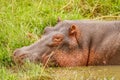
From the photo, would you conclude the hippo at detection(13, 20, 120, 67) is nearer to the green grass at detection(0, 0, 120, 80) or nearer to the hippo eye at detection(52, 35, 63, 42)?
the hippo eye at detection(52, 35, 63, 42)

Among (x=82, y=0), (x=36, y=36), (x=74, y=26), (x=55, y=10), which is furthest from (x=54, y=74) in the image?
(x=82, y=0)

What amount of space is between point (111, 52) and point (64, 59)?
669 mm

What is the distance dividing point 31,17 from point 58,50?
1666 millimetres

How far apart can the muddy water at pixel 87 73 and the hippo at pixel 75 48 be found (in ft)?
0.75

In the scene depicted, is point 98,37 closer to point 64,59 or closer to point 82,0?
point 64,59

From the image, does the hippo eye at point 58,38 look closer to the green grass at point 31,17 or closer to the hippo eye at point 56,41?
the hippo eye at point 56,41

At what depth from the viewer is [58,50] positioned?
7426mm

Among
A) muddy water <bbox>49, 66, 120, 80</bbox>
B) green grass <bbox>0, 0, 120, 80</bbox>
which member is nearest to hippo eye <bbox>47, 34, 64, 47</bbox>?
muddy water <bbox>49, 66, 120, 80</bbox>

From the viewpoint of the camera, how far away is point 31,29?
862 centimetres

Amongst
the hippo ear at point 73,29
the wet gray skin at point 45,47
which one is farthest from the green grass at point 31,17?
the hippo ear at point 73,29

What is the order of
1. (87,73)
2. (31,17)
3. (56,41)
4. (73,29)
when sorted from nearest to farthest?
(87,73)
(56,41)
(73,29)
(31,17)

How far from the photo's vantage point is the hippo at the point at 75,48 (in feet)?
24.2

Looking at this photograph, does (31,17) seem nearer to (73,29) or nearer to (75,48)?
(73,29)

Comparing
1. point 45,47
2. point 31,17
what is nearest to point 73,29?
point 45,47
